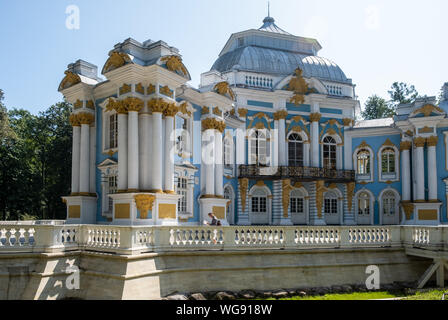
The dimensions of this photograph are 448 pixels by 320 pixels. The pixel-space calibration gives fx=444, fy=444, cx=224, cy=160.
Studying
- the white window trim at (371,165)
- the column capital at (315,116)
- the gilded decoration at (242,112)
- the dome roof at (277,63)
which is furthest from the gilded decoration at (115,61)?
the white window trim at (371,165)

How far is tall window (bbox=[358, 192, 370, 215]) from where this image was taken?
27.5m

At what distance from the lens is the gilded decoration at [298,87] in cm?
2666

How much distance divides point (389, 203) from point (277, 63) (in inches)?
434

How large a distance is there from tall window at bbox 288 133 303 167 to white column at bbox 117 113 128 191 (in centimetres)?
1318

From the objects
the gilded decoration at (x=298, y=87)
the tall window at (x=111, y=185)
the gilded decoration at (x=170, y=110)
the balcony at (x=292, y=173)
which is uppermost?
the gilded decoration at (x=298, y=87)

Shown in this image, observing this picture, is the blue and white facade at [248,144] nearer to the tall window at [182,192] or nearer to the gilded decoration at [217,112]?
the tall window at [182,192]

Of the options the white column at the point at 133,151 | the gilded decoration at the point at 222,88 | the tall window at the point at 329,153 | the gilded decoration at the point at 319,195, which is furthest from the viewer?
the tall window at the point at 329,153

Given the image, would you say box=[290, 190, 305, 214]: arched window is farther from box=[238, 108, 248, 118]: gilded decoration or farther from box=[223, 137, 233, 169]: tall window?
box=[238, 108, 248, 118]: gilded decoration

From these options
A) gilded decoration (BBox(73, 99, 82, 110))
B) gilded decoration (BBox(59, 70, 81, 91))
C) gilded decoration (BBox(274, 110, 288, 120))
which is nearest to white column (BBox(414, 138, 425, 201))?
gilded decoration (BBox(274, 110, 288, 120))

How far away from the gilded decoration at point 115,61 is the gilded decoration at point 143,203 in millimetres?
4847

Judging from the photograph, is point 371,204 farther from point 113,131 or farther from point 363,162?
point 113,131

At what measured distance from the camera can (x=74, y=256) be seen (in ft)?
38.9
